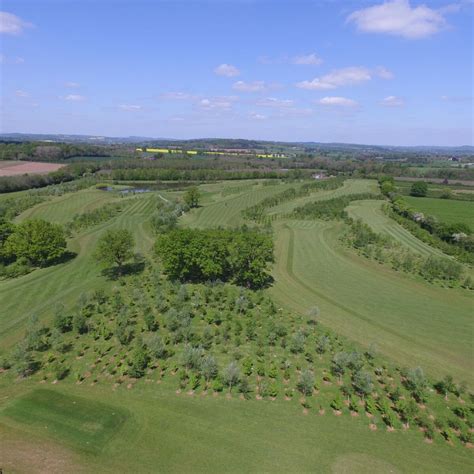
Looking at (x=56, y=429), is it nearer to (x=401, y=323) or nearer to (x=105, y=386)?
(x=105, y=386)

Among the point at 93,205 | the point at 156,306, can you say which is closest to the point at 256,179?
the point at 93,205

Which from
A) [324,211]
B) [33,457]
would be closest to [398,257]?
[324,211]

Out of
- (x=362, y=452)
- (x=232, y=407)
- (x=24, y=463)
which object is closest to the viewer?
(x=24, y=463)

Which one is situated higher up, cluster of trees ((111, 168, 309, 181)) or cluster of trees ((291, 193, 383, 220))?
cluster of trees ((111, 168, 309, 181))

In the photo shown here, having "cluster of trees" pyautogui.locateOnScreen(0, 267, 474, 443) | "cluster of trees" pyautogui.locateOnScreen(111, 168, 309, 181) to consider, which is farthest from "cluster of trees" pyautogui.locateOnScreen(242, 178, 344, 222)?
"cluster of trees" pyautogui.locateOnScreen(0, 267, 474, 443)

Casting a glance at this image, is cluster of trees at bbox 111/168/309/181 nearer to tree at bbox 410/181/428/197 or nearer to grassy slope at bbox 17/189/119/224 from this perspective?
grassy slope at bbox 17/189/119/224
